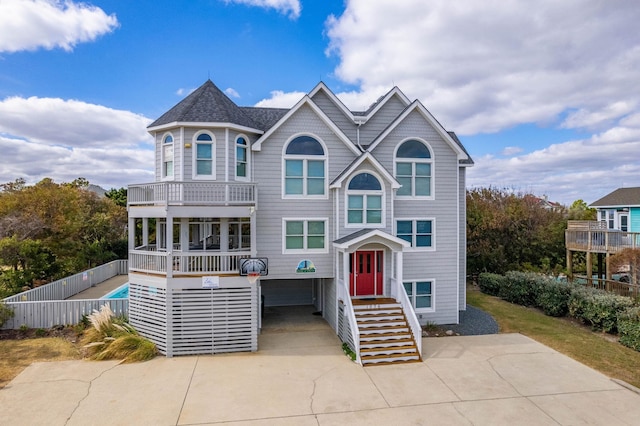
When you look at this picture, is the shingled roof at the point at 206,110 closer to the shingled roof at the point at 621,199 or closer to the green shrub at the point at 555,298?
the green shrub at the point at 555,298

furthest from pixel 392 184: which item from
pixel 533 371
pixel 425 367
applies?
pixel 533 371

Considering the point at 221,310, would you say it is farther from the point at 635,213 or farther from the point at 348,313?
the point at 635,213

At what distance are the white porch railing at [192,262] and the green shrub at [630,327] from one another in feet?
44.6

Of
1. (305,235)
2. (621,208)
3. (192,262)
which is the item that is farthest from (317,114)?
(621,208)

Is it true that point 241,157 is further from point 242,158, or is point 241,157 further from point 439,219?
point 439,219

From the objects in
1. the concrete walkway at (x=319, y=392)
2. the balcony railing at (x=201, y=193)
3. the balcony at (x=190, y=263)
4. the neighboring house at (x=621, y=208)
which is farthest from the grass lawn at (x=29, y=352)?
the neighboring house at (x=621, y=208)

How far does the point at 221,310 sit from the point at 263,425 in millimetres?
5101

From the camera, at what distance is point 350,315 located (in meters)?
12.3

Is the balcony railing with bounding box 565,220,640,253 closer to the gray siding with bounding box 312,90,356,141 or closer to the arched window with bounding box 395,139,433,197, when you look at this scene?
the arched window with bounding box 395,139,433,197

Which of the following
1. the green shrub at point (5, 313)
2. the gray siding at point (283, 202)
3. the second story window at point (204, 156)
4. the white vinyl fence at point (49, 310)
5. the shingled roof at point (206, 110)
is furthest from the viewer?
the gray siding at point (283, 202)

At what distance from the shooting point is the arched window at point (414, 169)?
15.2 meters

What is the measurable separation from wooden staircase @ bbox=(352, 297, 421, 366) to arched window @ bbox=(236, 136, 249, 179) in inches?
254

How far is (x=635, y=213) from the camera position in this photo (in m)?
25.6

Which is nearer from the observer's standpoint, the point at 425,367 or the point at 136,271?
the point at 425,367
